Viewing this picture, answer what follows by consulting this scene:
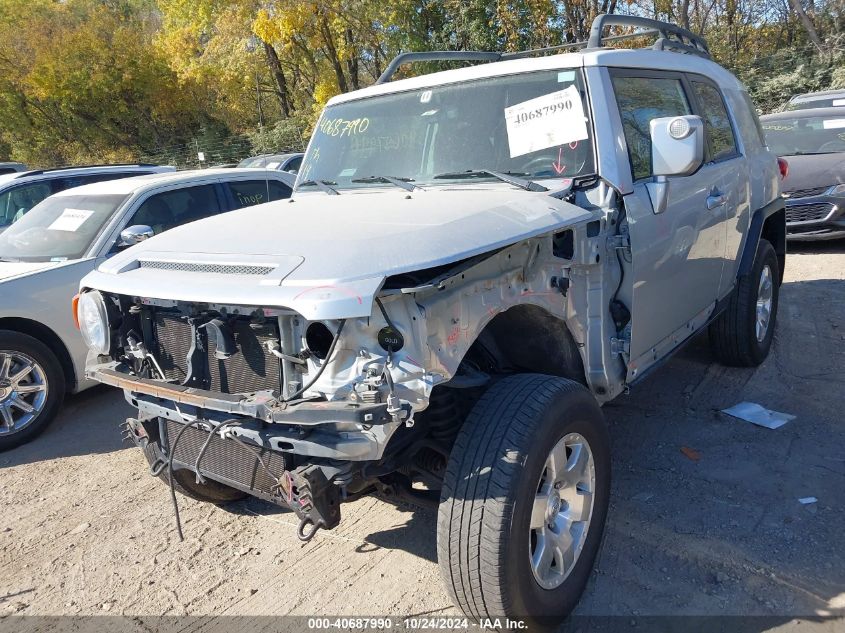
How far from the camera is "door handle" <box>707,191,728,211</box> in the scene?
407cm

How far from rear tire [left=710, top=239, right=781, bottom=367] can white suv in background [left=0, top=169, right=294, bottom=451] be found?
4.31m

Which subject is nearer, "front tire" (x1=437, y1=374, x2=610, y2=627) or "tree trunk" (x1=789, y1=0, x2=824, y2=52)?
"front tire" (x1=437, y1=374, x2=610, y2=627)

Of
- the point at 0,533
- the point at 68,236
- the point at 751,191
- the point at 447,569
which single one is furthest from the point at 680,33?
the point at 0,533

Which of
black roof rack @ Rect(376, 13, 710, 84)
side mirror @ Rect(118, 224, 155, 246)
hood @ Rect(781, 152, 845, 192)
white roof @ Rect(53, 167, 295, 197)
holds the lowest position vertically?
hood @ Rect(781, 152, 845, 192)

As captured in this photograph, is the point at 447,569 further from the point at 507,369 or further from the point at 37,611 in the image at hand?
the point at 37,611

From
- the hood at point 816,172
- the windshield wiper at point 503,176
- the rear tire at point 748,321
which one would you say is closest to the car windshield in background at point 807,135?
the hood at point 816,172

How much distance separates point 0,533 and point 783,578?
3.93 metres

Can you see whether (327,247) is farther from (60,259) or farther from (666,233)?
(60,259)

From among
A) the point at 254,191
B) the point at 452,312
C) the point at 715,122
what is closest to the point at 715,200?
the point at 715,122

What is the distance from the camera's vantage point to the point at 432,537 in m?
3.40

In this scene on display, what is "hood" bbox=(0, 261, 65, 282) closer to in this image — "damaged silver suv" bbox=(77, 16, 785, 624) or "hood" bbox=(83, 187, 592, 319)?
"damaged silver suv" bbox=(77, 16, 785, 624)

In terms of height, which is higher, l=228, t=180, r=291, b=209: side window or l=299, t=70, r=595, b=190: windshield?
l=299, t=70, r=595, b=190: windshield

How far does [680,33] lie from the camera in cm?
473

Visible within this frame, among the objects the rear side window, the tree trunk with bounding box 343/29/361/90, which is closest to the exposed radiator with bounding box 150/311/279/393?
the rear side window
